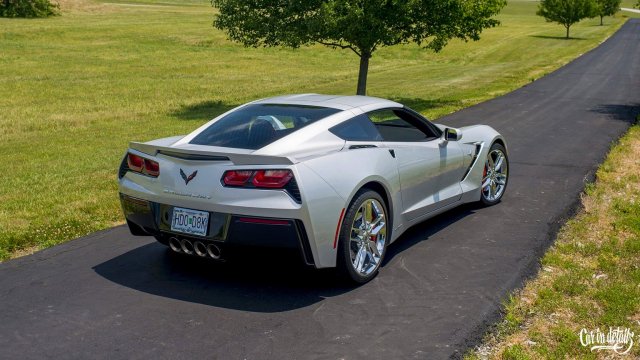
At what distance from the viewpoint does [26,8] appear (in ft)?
192

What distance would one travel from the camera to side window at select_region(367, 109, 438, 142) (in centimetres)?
703

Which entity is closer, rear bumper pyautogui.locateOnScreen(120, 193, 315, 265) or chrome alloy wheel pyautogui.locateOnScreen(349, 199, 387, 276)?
rear bumper pyautogui.locateOnScreen(120, 193, 315, 265)

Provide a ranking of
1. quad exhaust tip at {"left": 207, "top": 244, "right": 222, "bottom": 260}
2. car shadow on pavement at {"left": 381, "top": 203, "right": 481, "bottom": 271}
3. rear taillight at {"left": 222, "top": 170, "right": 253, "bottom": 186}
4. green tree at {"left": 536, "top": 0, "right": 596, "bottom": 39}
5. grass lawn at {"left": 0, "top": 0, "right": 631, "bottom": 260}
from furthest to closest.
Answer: green tree at {"left": 536, "top": 0, "right": 596, "bottom": 39} → grass lawn at {"left": 0, "top": 0, "right": 631, "bottom": 260} → car shadow on pavement at {"left": 381, "top": 203, "right": 481, "bottom": 271} → quad exhaust tip at {"left": 207, "top": 244, "right": 222, "bottom": 260} → rear taillight at {"left": 222, "top": 170, "right": 253, "bottom": 186}

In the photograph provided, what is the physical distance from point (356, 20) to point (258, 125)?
13.9 m

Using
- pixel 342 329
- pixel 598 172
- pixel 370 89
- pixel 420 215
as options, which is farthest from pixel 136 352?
pixel 370 89

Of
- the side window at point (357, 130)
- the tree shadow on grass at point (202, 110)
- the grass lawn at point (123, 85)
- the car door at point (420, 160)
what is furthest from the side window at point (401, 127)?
the tree shadow on grass at point (202, 110)

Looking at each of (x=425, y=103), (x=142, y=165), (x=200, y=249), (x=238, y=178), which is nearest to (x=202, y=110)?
(x=425, y=103)

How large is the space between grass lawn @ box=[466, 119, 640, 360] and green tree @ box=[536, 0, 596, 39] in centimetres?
6328

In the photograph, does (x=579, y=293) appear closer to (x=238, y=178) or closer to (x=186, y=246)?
(x=238, y=178)

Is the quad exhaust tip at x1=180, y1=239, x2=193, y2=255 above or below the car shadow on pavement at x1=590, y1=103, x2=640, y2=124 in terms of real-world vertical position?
above

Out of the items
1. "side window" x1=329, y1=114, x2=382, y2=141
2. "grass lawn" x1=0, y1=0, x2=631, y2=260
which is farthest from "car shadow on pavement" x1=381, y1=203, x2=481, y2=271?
"grass lawn" x1=0, y1=0, x2=631, y2=260

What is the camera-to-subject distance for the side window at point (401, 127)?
7033 mm

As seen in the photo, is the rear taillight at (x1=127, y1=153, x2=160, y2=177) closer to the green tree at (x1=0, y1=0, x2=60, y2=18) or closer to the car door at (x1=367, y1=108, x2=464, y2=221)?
the car door at (x1=367, y1=108, x2=464, y2=221)

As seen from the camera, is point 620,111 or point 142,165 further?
point 620,111
